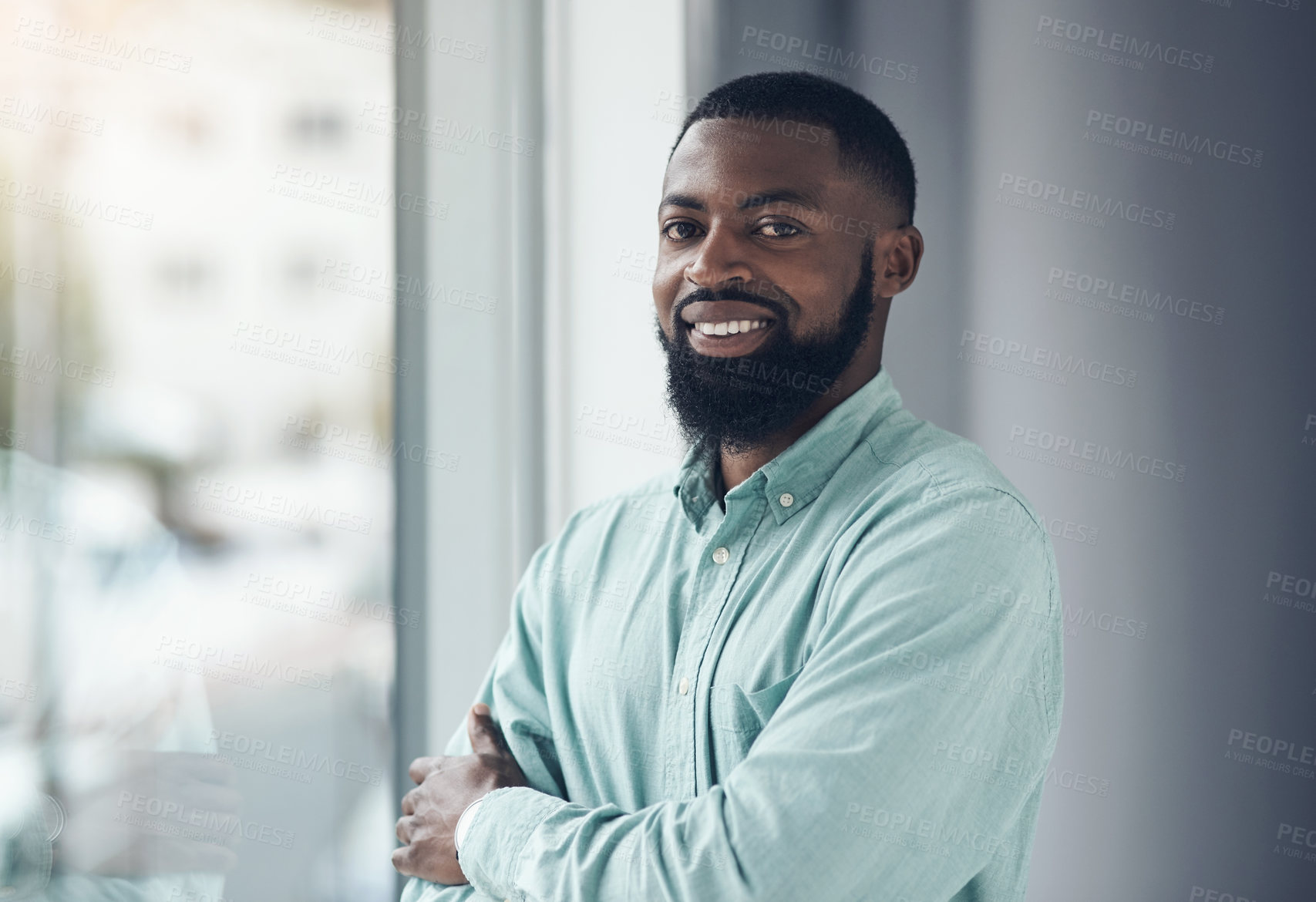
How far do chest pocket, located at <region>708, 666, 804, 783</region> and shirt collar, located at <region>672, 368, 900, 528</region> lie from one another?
22 centimetres

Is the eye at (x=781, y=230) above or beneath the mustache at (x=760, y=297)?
above

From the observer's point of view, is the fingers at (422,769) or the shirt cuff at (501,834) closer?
the shirt cuff at (501,834)

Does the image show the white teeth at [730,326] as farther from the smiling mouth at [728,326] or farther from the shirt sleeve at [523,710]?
the shirt sleeve at [523,710]

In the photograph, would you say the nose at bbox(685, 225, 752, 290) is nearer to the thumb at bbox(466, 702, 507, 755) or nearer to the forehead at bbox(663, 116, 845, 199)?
the forehead at bbox(663, 116, 845, 199)

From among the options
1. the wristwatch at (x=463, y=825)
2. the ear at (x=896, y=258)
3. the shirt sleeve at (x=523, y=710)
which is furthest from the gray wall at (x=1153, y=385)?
the wristwatch at (x=463, y=825)

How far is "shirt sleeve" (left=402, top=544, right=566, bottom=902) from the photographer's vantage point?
128 centimetres

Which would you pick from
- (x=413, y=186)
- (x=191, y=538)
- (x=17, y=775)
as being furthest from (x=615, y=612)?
(x=413, y=186)

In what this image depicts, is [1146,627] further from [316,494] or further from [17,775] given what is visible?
[17,775]

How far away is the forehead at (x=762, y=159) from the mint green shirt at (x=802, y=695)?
0.90 feet

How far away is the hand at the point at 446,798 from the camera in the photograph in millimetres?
1207

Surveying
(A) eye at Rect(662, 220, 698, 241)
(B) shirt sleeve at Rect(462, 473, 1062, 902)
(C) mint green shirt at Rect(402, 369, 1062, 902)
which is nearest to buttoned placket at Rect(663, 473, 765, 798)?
(C) mint green shirt at Rect(402, 369, 1062, 902)

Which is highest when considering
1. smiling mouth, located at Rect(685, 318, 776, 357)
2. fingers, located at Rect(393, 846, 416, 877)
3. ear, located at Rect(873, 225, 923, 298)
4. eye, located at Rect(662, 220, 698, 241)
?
eye, located at Rect(662, 220, 698, 241)

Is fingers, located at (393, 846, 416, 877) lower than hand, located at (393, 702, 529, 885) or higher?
lower

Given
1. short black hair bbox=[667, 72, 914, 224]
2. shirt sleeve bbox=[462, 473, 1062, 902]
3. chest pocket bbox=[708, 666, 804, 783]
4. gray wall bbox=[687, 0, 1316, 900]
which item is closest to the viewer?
shirt sleeve bbox=[462, 473, 1062, 902]
